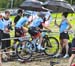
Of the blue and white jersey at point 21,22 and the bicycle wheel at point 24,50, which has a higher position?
the blue and white jersey at point 21,22

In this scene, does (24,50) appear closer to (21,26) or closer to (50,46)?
(21,26)

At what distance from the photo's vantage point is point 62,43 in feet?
44.5

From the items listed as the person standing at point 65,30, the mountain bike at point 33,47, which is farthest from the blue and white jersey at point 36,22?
the person standing at point 65,30

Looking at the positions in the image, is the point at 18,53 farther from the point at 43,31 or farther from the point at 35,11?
the point at 35,11

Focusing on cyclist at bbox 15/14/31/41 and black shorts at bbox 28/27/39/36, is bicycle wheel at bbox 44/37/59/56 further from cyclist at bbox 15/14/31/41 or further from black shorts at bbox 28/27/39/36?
cyclist at bbox 15/14/31/41

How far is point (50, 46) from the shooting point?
1337cm

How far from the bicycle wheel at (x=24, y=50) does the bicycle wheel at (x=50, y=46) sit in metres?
0.93

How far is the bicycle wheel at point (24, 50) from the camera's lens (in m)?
12.3

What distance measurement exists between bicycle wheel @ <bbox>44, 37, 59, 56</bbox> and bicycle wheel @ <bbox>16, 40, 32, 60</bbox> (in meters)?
0.93

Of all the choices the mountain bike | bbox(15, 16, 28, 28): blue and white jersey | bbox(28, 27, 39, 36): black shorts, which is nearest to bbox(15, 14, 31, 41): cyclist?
bbox(15, 16, 28, 28): blue and white jersey

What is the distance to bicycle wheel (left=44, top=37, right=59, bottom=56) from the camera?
13280 millimetres

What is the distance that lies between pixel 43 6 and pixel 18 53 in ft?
10.1

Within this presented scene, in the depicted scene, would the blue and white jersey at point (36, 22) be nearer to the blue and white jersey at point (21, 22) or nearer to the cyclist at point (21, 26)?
the cyclist at point (21, 26)

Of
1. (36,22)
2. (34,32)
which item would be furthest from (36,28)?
(36,22)
